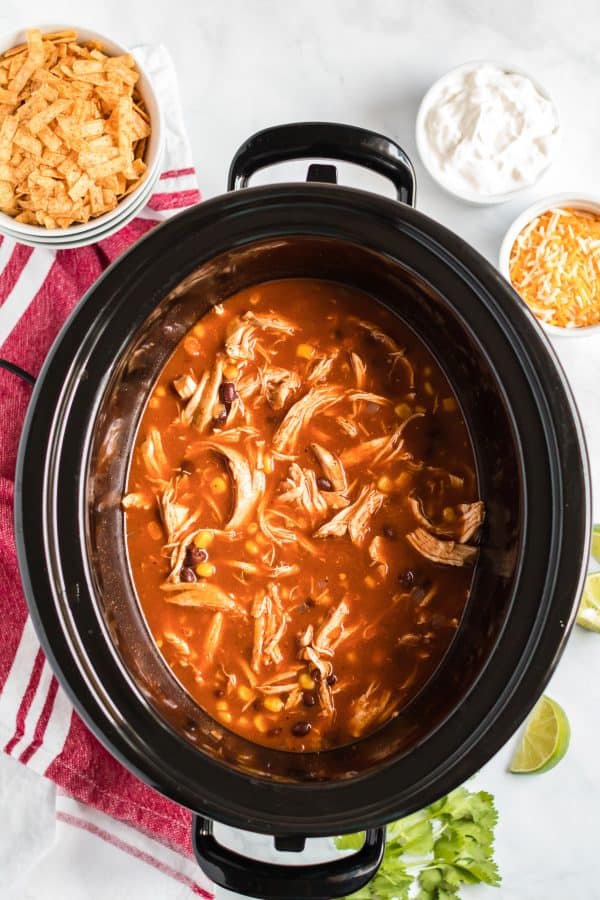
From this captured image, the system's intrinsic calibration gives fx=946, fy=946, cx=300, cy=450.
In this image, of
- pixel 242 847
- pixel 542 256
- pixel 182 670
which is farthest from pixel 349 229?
pixel 242 847

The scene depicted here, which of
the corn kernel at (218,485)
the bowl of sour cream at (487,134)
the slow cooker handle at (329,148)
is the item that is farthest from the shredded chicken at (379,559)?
the bowl of sour cream at (487,134)

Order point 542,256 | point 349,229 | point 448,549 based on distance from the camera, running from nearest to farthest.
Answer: point 349,229, point 448,549, point 542,256

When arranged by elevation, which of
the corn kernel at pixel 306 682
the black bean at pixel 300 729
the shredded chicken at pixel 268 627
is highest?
the shredded chicken at pixel 268 627

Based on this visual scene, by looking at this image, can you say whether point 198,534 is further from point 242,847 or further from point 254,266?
point 242,847

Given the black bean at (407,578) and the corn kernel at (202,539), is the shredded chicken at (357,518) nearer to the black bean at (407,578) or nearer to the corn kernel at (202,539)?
the black bean at (407,578)

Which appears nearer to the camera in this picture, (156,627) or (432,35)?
(156,627)

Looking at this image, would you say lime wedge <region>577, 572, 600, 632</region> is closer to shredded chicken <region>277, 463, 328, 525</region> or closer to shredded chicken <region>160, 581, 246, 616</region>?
shredded chicken <region>277, 463, 328, 525</region>
